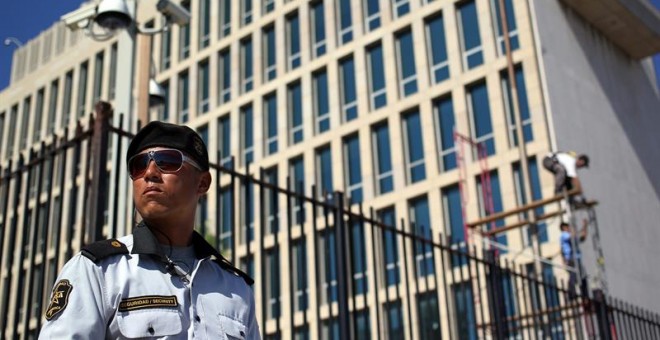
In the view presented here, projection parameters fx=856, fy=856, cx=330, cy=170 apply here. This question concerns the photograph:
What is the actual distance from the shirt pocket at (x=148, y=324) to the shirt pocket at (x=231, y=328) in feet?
0.45

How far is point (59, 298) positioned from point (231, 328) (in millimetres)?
450

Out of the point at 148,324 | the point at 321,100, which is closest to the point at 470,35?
→ the point at 321,100

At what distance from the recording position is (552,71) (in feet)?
89.1

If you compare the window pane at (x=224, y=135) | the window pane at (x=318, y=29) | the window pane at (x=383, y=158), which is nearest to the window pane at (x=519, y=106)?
the window pane at (x=383, y=158)

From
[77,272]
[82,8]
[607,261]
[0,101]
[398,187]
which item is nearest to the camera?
[77,272]

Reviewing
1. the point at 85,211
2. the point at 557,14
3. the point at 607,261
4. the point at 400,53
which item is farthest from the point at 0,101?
the point at 85,211

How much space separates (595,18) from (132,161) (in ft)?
99.7

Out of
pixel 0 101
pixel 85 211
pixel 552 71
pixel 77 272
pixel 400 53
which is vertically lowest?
pixel 77 272

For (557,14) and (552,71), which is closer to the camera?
(552,71)

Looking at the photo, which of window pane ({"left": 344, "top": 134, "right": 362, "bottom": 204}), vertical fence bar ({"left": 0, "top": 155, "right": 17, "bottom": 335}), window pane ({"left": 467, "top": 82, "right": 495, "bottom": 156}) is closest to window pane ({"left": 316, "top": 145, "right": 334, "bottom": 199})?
window pane ({"left": 344, "top": 134, "right": 362, "bottom": 204})

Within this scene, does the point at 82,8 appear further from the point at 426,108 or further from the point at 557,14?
the point at 557,14

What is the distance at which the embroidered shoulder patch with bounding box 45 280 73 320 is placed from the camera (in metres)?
2.06

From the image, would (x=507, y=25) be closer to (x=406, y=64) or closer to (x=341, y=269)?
(x=406, y=64)

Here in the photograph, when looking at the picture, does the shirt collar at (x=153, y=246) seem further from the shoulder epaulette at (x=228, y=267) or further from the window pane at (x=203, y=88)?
the window pane at (x=203, y=88)
